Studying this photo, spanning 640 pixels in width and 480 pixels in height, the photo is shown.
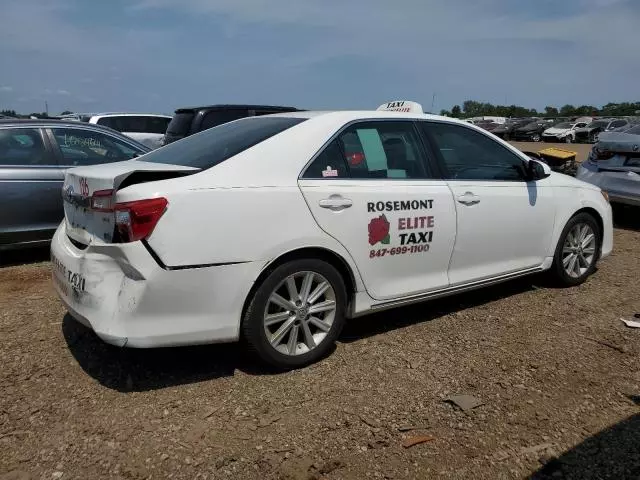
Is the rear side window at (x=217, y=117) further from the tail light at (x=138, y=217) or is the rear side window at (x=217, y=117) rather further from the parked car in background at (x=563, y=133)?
the parked car in background at (x=563, y=133)

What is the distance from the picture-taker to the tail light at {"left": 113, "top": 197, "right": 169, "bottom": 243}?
9.09 ft

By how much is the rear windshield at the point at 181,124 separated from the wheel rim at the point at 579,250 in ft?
23.8

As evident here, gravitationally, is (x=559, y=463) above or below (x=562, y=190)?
below

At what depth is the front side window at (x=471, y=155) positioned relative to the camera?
405cm

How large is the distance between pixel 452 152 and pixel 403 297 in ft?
3.86

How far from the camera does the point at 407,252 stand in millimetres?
3699

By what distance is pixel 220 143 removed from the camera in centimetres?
353

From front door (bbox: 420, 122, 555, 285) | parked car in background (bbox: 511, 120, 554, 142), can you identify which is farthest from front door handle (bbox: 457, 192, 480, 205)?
parked car in background (bbox: 511, 120, 554, 142)

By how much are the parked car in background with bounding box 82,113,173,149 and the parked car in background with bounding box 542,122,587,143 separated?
31.6 metres

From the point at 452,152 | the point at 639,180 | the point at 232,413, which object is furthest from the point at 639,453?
the point at 639,180

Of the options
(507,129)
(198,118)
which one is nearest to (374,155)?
(198,118)

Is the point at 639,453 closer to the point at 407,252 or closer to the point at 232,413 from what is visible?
the point at 407,252

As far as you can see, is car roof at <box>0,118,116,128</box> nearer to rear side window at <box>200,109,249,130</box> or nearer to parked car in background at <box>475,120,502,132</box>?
rear side window at <box>200,109,249,130</box>

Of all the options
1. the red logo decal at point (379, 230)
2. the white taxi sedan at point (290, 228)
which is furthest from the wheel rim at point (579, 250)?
the red logo decal at point (379, 230)
